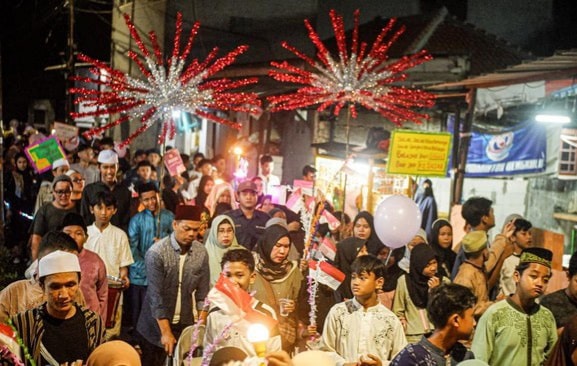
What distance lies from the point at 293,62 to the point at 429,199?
6.43 metres

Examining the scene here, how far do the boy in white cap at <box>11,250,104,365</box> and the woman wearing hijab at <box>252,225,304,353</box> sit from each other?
2.14 meters

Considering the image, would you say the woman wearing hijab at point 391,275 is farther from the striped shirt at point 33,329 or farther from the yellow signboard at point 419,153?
the striped shirt at point 33,329

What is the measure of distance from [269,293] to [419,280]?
1.81m

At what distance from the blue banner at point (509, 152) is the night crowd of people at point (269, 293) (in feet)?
13.6

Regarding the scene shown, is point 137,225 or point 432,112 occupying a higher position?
point 432,112

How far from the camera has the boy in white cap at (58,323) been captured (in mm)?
4129

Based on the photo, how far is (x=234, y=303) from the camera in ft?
15.3

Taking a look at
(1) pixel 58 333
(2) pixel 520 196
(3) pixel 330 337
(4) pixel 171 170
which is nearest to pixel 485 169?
(2) pixel 520 196

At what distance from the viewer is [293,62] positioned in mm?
17094

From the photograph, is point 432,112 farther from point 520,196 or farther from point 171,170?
point 171,170

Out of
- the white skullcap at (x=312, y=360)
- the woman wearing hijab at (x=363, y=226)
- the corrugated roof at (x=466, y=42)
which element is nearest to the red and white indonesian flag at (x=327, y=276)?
the woman wearing hijab at (x=363, y=226)

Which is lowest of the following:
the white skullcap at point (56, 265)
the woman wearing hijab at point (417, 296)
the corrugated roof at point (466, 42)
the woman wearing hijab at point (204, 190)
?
the woman wearing hijab at point (417, 296)

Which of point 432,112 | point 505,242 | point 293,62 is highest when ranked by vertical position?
point 293,62

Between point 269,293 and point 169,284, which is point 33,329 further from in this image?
point 269,293
